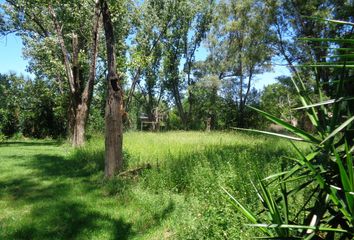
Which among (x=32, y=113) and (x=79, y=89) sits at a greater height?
(x=79, y=89)

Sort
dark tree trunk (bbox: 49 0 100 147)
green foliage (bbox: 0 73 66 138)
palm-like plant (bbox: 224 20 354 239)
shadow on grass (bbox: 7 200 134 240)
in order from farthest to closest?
green foliage (bbox: 0 73 66 138) → dark tree trunk (bbox: 49 0 100 147) → shadow on grass (bbox: 7 200 134 240) → palm-like plant (bbox: 224 20 354 239)

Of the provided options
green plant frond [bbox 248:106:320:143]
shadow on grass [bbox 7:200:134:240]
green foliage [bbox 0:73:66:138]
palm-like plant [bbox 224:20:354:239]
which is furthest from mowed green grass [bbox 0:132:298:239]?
green foliage [bbox 0:73:66:138]

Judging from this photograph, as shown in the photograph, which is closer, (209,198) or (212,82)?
(209,198)

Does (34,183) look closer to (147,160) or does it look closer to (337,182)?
(147,160)

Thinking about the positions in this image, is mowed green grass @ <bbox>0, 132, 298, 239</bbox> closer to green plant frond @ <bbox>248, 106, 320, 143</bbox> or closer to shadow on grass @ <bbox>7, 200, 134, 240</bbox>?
shadow on grass @ <bbox>7, 200, 134, 240</bbox>

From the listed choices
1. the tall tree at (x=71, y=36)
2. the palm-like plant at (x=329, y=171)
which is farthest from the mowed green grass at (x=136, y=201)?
the tall tree at (x=71, y=36)

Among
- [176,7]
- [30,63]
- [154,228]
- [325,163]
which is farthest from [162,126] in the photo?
[325,163]

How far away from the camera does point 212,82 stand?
3362 centimetres

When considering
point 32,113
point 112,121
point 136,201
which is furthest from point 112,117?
point 32,113

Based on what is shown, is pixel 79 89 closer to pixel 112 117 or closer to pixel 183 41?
pixel 112 117

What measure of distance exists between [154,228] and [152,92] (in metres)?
35.3

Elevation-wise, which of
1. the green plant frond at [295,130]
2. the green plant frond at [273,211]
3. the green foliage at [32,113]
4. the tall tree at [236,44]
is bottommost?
the green plant frond at [273,211]

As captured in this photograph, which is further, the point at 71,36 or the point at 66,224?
the point at 71,36

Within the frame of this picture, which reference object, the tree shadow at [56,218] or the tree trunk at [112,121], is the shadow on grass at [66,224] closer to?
the tree shadow at [56,218]
